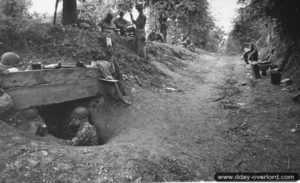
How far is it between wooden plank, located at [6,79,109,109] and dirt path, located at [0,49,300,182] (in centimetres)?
44

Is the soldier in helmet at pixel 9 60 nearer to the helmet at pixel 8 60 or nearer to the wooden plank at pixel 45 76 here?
the helmet at pixel 8 60

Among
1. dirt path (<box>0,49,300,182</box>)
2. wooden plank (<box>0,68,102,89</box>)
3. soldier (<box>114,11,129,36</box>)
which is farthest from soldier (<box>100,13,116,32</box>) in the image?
wooden plank (<box>0,68,102,89</box>)

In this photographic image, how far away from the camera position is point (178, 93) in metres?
7.05

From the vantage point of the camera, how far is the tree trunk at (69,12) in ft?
26.0

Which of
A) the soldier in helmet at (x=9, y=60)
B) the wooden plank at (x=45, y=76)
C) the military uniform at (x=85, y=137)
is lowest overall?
the military uniform at (x=85, y=137)

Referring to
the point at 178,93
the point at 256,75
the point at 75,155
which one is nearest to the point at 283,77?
the point at 256,75

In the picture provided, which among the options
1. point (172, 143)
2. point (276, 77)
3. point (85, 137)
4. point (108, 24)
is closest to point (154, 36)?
point (108, 24)

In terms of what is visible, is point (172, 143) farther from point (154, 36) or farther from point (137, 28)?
point (154, 36)

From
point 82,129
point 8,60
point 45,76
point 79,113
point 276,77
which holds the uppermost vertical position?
point 8,60

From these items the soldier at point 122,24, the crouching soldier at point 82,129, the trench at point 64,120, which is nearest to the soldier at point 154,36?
the soldier at point 122,24

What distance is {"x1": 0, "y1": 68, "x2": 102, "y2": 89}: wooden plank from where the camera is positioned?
4.14 metres

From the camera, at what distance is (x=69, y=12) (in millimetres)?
8078

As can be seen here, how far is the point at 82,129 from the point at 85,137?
0.18 metres

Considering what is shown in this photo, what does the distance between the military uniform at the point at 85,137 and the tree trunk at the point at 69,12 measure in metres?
4.88
